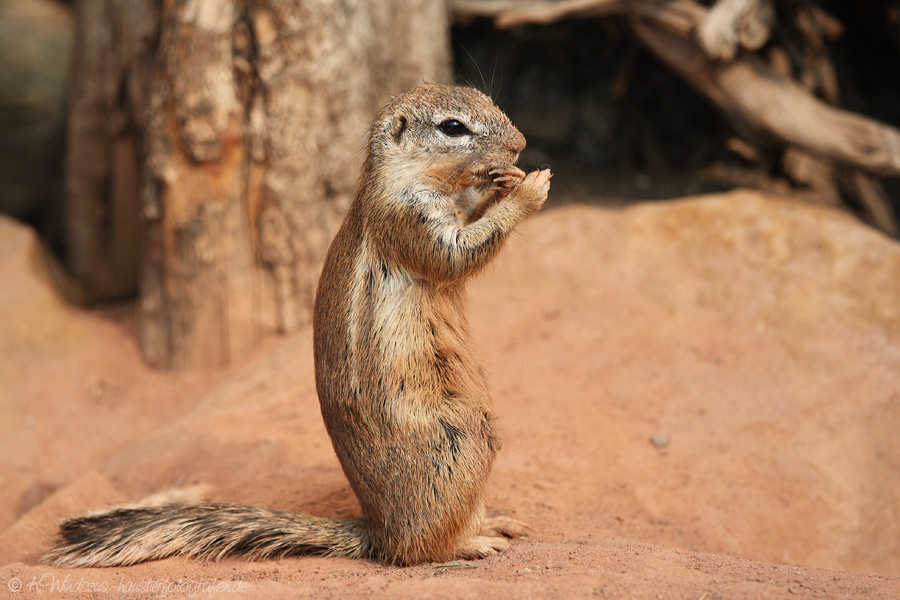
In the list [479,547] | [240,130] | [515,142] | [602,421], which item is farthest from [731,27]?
[479,547]

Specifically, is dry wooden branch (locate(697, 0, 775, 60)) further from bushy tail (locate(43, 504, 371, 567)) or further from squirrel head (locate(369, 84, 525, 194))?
bushy tail (locate(43, 504, 371, 567))

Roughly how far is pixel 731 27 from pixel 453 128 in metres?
4.07

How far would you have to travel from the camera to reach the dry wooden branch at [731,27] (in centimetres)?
679

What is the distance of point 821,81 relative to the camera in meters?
8.01

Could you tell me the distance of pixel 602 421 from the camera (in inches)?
219

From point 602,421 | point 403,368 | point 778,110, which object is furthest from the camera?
point 778,110

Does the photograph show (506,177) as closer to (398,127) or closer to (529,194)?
(529,194)

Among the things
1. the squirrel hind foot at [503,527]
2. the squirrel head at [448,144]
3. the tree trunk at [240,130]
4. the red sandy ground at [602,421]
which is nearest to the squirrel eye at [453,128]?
the squirrel head at [448,144]

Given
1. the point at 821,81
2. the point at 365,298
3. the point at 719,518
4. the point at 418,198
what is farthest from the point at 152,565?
the point at 821,81

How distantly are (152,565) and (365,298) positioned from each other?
1.67m

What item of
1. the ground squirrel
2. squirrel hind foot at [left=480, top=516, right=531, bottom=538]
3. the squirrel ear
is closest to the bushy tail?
the ground squirrel

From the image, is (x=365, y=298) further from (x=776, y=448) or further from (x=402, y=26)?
(x=402, y=26)

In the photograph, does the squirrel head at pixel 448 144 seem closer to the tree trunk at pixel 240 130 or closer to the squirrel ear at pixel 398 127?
the squirrel ear at pixel 398 127

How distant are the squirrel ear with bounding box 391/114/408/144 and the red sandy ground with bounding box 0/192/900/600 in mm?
1035
